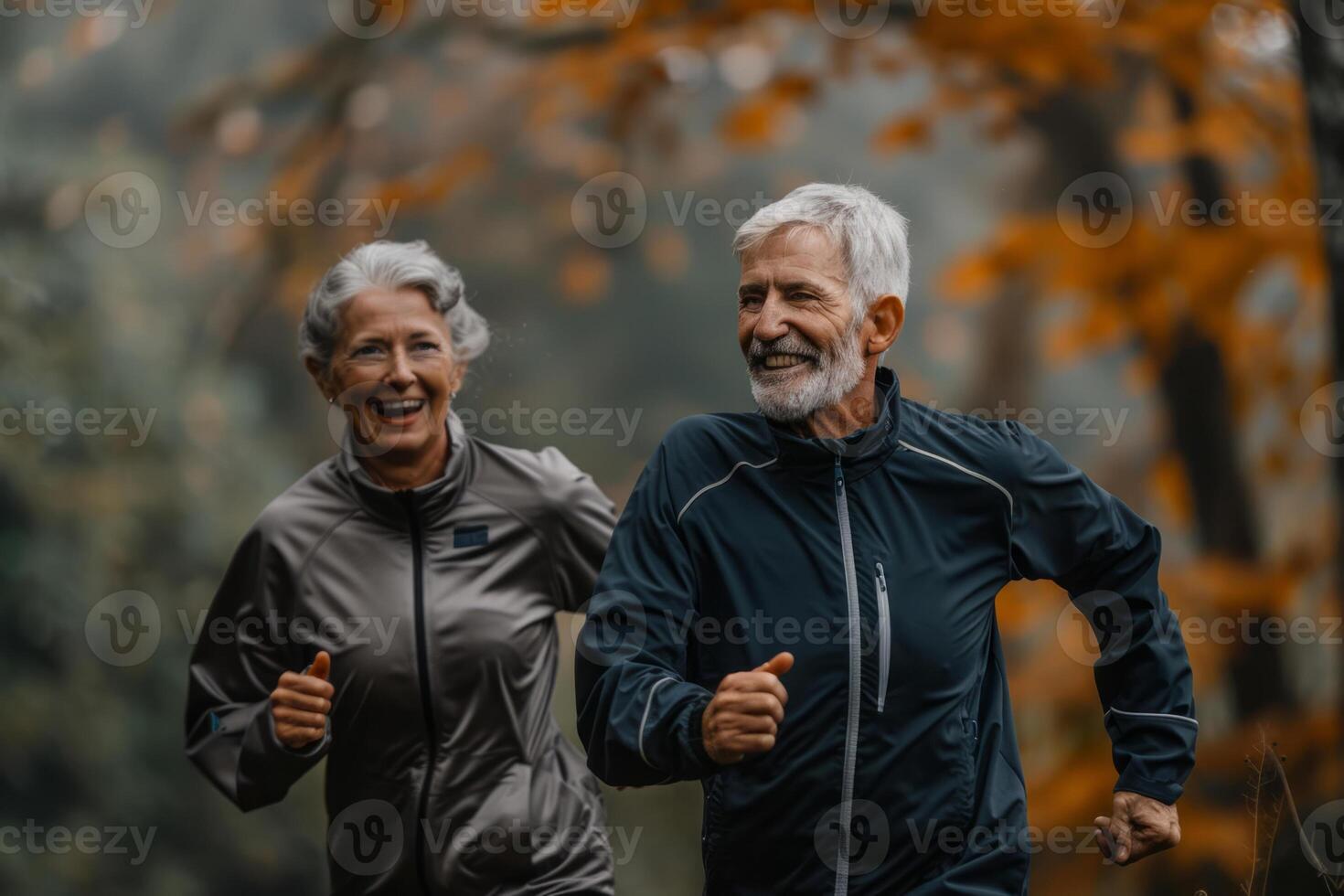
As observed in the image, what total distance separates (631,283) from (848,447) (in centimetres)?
271

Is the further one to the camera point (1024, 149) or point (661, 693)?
point (1024, 149)

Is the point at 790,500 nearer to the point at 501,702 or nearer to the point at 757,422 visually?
the point at 757,422

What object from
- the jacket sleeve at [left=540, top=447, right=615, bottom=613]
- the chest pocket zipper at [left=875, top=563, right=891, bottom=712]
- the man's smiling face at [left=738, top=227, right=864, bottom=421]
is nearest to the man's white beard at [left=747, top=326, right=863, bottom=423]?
Answer: the man's smiling face at [left=738, top=227, right=864, bottom=421]

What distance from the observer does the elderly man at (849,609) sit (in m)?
2.46

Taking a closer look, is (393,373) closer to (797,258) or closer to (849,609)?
(797,258)

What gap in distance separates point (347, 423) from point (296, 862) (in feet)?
7.61

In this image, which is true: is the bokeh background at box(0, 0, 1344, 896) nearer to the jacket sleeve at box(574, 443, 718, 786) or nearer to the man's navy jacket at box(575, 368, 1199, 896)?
the man's navy jacket at box(575, 368, 1199, 896)

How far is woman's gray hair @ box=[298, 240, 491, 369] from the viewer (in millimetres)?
3564

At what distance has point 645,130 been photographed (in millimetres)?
5277

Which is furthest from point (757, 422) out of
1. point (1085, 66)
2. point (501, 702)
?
point (1085, 66)

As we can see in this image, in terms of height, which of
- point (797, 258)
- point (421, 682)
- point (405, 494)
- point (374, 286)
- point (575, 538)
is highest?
point (374, 286)

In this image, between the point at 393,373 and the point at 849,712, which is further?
the point at 393,373

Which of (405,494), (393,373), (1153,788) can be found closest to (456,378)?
(393,373)

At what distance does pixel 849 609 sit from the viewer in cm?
250
